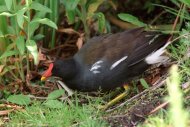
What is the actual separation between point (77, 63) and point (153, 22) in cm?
161

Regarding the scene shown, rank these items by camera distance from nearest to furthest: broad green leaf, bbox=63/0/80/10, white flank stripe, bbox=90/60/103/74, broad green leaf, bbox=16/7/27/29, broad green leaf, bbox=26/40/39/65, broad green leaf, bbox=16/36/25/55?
broad green leaf, bbox=16/7/27/29 → broad green leaf, bbox=26/40/39/65 → broad green leaf, bbox=16/36/25/55 → white flank stripe, bbox=90/60/103/74 → broad green leaf, bbox=63/0/80/10

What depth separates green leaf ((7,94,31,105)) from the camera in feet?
13.1

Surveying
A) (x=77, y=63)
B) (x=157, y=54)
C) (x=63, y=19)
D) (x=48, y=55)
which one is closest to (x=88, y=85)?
(x=77, y=63)

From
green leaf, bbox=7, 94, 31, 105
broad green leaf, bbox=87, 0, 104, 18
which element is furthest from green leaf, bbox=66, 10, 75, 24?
green leaf, bbox=7, 94, 31, 105

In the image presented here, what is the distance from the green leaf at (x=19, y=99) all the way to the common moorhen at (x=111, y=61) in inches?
9.3

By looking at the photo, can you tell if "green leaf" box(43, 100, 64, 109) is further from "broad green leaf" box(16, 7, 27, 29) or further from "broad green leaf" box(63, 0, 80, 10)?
"broad green leaf" box(63, 0, 80, 10)

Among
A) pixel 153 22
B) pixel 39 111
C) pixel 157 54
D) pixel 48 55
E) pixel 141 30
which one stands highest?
pixel 153 22

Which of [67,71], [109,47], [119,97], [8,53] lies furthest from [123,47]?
[8,53]

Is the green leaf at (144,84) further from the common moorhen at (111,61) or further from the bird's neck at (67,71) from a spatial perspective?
the bird's neck at (67,71)

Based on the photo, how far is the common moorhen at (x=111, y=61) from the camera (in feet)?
12.6

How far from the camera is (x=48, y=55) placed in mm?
4742

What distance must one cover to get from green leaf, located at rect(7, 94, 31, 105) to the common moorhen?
Result: 9.3 inches

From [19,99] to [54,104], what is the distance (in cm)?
34

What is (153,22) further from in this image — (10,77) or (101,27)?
(10,77)
